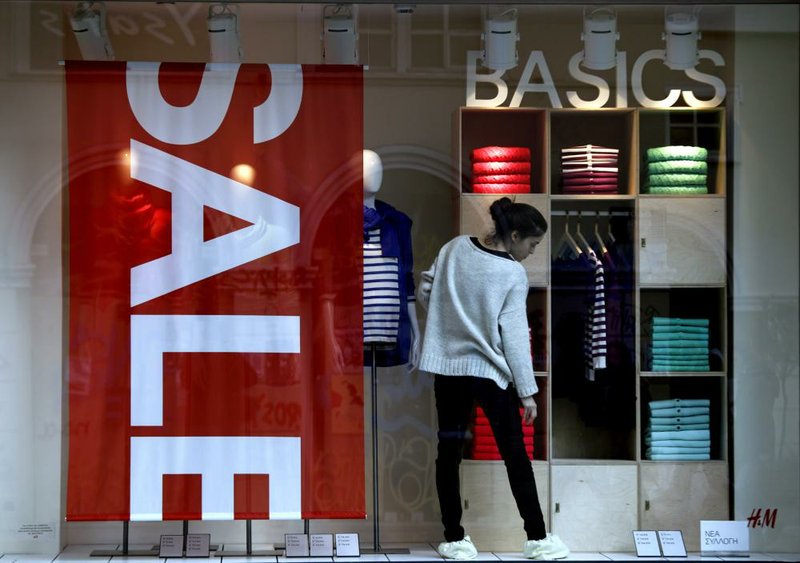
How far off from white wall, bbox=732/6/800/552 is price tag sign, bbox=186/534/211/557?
231cm

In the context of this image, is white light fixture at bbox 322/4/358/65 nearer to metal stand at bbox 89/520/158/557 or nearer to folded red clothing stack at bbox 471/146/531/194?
folded red clothing stack at bbox 471/146/531/194

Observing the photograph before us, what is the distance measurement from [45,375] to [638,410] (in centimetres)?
261

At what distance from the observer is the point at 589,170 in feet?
16.9

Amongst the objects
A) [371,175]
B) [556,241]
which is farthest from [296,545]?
[556,241]

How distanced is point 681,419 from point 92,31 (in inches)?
121

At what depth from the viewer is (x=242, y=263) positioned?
478cm

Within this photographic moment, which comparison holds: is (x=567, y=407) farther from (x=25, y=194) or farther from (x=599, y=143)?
(x=25, y=194)

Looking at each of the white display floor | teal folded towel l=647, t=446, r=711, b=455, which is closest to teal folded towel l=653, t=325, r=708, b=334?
teal folded towel l=647, t=446, r=711, b=455

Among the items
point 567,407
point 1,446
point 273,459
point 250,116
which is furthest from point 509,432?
point 1,446

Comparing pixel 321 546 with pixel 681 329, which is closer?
pixel 321 546

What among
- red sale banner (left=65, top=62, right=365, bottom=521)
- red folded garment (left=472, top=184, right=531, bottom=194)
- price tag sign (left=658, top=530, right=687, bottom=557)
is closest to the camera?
red sale banner (left=65, top=62, right=365, bottom=521)

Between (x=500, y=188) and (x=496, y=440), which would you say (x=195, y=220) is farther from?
(x=496, y=440)

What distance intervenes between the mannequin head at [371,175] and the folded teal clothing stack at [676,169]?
120cm

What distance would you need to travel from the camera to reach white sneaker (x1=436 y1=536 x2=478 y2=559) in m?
4.87
